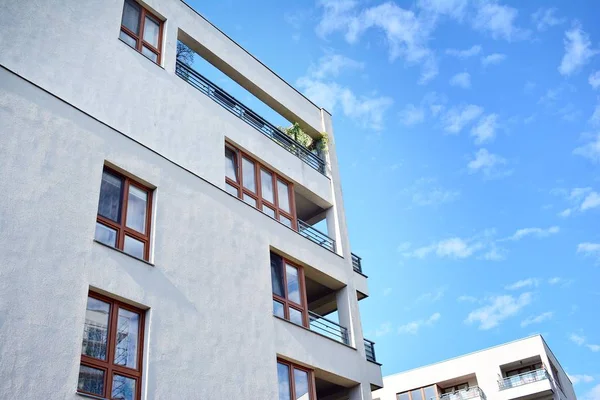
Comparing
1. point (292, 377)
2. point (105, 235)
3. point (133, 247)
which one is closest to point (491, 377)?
point (292, 377)

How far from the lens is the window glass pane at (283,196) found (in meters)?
17.6

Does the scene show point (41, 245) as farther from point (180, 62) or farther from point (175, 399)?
point (180, 62)

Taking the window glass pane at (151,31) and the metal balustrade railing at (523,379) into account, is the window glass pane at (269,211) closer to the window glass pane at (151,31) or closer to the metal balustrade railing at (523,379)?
the window glass pane at (151,31)

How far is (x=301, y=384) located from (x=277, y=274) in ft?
8.60

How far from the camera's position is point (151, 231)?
512 inches

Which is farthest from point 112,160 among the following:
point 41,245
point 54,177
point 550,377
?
point 550,377

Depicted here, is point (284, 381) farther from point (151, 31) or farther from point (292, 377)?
point (151, 31)

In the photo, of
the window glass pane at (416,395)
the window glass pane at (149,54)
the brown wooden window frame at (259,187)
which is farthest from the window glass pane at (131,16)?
the window glass pane at (416,395)

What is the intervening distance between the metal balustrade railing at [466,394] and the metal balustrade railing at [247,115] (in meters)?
17.3

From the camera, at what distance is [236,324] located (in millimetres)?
13602

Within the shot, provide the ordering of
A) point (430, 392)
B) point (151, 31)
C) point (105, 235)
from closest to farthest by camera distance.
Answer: point (105, 235) → point (151, 31) → point (430, 392)

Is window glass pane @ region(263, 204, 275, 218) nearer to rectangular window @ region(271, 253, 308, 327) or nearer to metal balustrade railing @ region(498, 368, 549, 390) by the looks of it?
rectangular window @ region(271, 253, 308, 327)

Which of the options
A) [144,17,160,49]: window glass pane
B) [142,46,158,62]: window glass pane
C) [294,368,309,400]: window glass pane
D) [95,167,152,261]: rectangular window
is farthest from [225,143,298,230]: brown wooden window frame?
[294,368,309,400]: window glass pane

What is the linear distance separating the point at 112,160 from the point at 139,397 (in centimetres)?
448
